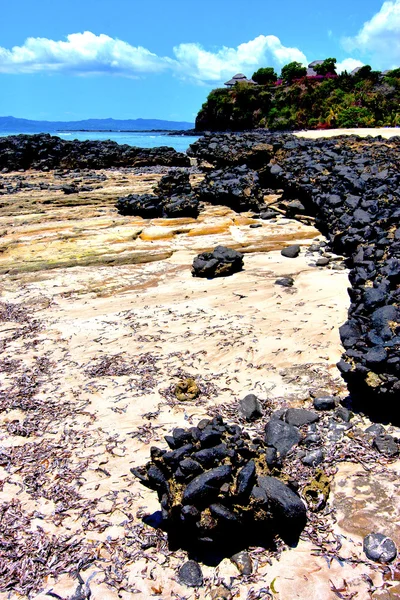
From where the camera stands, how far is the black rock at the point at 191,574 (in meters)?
2.75

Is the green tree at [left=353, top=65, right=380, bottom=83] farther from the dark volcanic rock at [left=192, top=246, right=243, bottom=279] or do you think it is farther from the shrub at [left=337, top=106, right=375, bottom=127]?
the dark volcanic rock at [left=192, top=246, right=243, bottom=279]

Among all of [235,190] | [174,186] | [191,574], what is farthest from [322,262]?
[174,186]

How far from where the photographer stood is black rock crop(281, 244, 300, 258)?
8.83 meters

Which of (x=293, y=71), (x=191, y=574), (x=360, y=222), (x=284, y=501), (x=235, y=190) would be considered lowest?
(x=191, y=574)

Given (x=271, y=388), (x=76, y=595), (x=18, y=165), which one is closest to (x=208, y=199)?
(x=271, y=388)

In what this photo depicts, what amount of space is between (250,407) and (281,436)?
18.1 inches

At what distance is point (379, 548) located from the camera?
2.87 m

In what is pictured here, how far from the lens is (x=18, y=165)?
2623cm

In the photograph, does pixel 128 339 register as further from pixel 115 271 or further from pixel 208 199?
pixel 208 199

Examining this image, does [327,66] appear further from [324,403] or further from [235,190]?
[324,403]

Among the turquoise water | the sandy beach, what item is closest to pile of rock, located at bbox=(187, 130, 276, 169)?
the sandy beach

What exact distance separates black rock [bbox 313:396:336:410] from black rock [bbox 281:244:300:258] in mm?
4821

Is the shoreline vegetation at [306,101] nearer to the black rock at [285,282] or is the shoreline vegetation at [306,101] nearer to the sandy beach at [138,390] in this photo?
the black rock at [285,282]

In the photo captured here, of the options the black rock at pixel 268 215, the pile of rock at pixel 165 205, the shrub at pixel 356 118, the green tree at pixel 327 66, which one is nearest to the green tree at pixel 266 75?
the green tree at pixel 327 66
